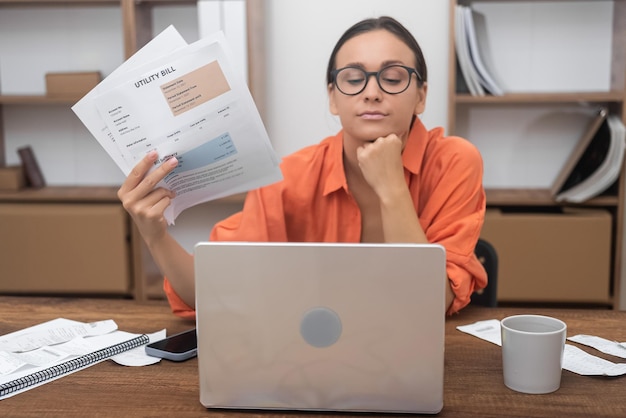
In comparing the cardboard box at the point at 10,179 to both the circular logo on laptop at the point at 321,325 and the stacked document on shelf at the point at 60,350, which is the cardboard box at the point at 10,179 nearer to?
the stacked document on shelf at the point at 60,350

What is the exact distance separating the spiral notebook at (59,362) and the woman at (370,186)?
6.9 inches

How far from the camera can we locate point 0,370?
1.13 meters

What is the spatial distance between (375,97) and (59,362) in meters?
0.78

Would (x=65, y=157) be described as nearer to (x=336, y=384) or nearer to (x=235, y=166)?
(x=235, y=166)

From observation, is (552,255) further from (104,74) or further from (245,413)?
(245,413)

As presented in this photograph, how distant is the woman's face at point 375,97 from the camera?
4.89 feet

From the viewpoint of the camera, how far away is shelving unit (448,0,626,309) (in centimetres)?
→ 288

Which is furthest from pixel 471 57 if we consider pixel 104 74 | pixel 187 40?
pixel 104 74

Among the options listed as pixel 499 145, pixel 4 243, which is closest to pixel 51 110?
pixel 4 243

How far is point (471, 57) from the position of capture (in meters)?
2.91

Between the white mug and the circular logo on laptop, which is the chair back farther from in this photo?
the circular logo on laptop

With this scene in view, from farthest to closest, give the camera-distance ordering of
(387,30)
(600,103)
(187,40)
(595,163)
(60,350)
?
1. (187,40)
2. (600,103)
3. (595,163)
4. (387,30)
5. (60,350)

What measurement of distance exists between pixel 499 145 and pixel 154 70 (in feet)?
7.67

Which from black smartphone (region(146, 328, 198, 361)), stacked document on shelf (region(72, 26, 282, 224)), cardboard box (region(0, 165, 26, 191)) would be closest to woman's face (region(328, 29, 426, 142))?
stacked document on shelf (region(72, 26, 282, 224))
